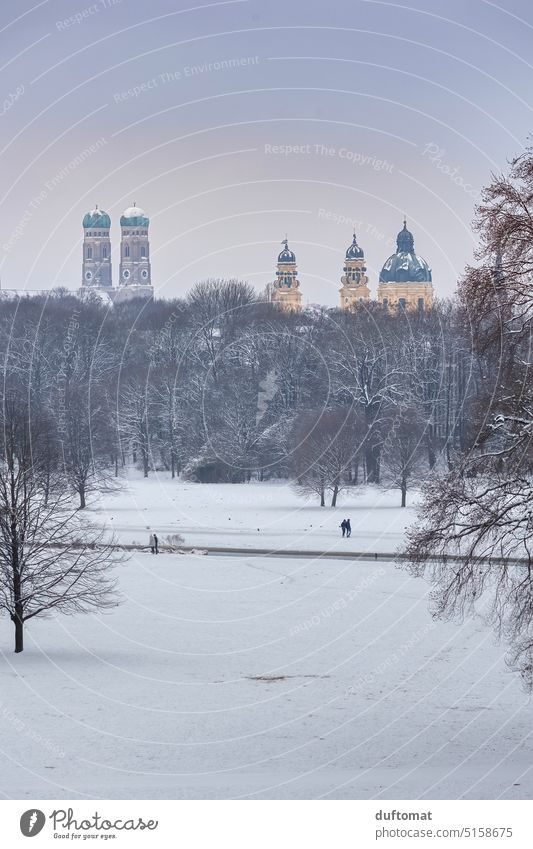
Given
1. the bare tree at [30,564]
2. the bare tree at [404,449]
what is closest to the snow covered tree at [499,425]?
the bare tree at [30,564]

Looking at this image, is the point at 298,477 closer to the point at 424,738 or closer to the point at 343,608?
the point at 343,608

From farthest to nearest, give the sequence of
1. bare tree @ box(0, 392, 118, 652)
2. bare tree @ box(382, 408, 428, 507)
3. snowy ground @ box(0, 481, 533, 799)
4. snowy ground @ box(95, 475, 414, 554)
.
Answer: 1. bare tree @ box(382, 408, 428, 507)
2. snowy ground @ box(95, 475, 414, 554)
3. bare tree @ box(0, 392, 118, 652)
4. snowy ground @ box(0, 481, 533, 799)

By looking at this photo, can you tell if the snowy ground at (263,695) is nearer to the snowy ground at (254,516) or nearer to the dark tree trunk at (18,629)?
the dark tree trunk at (18,629)

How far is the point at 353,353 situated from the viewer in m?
98.6

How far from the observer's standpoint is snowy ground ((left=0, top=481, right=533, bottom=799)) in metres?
27.9

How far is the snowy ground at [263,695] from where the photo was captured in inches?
1099

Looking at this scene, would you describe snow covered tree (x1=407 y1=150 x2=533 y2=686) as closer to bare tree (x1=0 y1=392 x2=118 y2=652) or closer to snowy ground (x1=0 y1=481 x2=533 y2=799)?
snowy ground (x1=0 y1=481 x2=533 y2=799)

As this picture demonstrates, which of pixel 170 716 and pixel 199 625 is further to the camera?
pixel 199 625

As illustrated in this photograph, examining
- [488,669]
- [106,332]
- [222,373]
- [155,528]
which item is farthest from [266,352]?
[488,669]

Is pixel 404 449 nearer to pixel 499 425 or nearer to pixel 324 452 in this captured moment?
pixel 324 452

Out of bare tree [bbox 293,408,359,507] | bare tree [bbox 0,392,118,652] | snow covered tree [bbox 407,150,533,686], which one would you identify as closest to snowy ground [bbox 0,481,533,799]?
bare tree [bbox 0,392,118,652]

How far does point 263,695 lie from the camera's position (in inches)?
1421

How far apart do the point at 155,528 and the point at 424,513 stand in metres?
41.8

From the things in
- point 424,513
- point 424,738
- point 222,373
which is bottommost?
point 424,738
